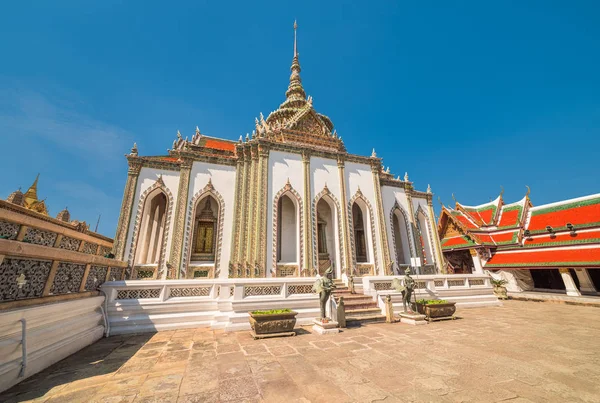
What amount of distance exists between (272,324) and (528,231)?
723 inches

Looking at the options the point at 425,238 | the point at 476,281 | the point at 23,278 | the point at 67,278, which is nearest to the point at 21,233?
the point at 23,278

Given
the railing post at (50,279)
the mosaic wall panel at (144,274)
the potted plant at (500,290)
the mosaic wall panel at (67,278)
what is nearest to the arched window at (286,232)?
the mosaic wall panel at (144,274)

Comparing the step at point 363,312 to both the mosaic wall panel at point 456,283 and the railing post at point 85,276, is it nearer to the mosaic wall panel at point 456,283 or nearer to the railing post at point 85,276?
the mosaic wall panel at point 456,283

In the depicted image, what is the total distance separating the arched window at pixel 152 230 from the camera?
12466mm

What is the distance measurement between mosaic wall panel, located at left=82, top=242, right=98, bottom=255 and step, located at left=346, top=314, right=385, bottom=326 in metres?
7.49

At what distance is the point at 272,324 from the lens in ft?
20.5

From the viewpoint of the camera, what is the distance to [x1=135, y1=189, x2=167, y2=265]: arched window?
1247 cm

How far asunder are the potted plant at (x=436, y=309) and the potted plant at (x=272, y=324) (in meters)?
4.76

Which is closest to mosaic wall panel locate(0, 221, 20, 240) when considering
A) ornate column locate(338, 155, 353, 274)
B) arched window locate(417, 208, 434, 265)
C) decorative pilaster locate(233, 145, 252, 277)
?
decorative pilaster locate(233, 145, 252, 277)

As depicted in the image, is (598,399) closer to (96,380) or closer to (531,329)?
(531,329)

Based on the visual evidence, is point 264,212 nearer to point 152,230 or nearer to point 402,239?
point 152,230

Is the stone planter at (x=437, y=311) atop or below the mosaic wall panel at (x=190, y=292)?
below

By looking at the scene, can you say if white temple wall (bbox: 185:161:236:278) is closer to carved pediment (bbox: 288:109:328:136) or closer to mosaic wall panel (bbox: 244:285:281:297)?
mosaic wall panel (bbox: 244:285:281:297)

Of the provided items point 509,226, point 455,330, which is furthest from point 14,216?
point 509,226
